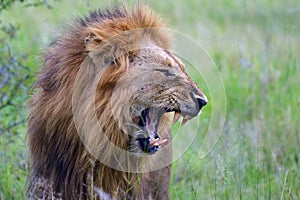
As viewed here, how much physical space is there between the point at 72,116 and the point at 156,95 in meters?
0.45

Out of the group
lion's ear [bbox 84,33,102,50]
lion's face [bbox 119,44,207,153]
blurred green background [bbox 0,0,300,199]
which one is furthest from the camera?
blurred green background [bbox 0,0,300,199]

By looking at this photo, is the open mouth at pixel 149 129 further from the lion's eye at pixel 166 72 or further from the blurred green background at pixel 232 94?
the blurred green background at pixel 232 94

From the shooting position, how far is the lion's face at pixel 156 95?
3562mm

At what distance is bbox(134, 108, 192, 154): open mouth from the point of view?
3611 mm

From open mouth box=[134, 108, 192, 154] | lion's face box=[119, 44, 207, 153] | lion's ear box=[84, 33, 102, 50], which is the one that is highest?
lion's ear box=[84, 33, 102, 50]

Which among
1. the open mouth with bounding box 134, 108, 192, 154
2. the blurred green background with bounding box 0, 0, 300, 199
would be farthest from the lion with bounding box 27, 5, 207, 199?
the blurred green background with bounding box 0, 0, 300, 199

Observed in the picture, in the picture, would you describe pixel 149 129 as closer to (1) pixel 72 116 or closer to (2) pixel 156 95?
(2) pixel 156 95

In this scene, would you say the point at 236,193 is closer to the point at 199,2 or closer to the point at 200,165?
the point at 200,165

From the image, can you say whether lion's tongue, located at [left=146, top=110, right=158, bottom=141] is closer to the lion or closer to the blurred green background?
the lion

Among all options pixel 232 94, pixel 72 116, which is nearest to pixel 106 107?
pixel 72 116

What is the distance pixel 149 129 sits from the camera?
12.0 ft

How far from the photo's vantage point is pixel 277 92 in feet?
21.6

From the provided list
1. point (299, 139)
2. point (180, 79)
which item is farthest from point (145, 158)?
point (299, 139)

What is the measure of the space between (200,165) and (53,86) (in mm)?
1863
